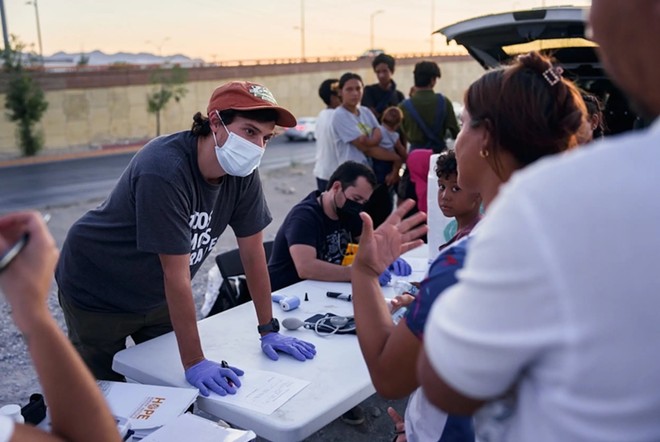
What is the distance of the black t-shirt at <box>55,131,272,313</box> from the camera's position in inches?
78.0

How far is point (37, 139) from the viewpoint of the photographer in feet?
64.3

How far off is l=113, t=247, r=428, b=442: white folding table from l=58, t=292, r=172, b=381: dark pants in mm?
175

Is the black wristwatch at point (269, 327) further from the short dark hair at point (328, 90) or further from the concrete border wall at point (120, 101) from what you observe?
the concrete border wall at point (120, 101)

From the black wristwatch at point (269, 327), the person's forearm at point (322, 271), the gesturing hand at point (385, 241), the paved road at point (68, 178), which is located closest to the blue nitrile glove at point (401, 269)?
the person's forearm at point (322, 271)

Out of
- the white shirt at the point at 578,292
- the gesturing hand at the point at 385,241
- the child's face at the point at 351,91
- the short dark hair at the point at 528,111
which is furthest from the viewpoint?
the child's face at the point at 351,91

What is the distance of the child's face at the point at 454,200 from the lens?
2.44 m

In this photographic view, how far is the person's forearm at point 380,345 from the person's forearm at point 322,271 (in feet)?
5.34

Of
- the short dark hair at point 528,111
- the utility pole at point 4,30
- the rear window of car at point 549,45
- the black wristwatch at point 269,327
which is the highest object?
the utility pole at point 4,30

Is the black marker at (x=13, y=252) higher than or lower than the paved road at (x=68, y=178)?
higher

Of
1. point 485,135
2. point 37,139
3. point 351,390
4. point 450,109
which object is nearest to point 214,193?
point 351,390

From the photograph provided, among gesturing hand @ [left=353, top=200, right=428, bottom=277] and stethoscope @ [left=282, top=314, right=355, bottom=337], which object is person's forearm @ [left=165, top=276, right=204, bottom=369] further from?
gesturing hand @ [left=353, top=200, right=428, bottom=277]

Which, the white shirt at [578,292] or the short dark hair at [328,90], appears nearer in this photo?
the white shirt at [578,292]

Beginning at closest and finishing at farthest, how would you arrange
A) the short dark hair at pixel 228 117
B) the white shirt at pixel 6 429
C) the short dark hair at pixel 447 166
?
1. the white shirt at pixel 6 429
2. the short dark hair at pixel 228 117
3. the short dark hair at pixel 447 166

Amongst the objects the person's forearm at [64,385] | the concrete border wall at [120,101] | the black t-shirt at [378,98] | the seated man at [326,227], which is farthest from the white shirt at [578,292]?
the concrete border wall at [120,101]
